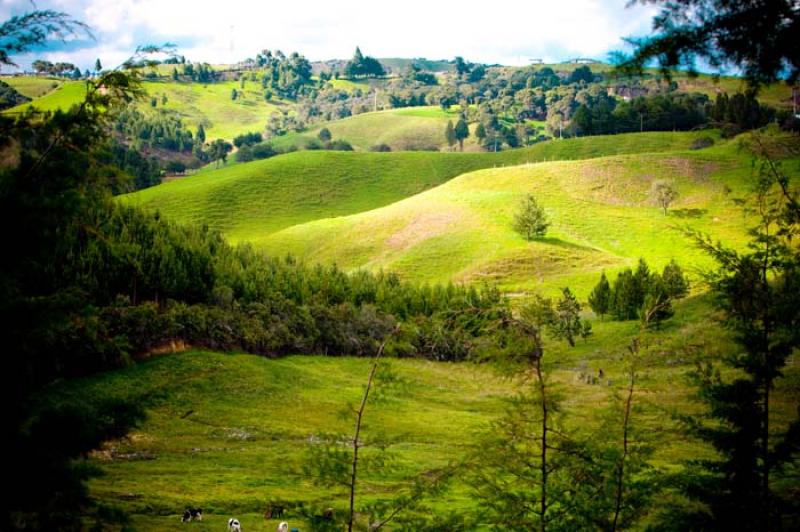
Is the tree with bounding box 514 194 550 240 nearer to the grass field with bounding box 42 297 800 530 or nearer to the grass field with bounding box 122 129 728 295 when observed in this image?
the grass field with bounding box 122 129 728 295

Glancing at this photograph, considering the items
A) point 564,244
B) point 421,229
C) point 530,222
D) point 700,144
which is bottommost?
point 564,244

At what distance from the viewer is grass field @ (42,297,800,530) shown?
36719mm

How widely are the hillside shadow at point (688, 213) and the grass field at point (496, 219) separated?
0.26 metres

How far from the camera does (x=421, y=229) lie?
15288 centimetres

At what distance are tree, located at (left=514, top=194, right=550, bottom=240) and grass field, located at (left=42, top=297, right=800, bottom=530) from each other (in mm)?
43384

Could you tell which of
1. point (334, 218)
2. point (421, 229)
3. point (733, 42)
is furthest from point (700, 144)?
point (733, 42)

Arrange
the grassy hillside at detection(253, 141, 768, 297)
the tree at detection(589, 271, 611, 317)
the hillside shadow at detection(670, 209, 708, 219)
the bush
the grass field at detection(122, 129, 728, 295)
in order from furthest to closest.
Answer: the bush
the hillside shadow at detection(670, 209, 708, 219)
the grass field at detection(122, 129, 728, 295)
the grassy hillside at detection(253, 141, 768, 297)
the tree at detection(589, 271, 611, 317)

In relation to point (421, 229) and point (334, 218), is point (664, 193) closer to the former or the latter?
point (421, 229)

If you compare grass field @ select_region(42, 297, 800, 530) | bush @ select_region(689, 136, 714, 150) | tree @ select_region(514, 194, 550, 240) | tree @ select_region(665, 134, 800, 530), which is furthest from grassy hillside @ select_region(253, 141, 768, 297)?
→ tree @ select_region(665, 134, 800, 530)

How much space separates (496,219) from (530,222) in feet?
38.8

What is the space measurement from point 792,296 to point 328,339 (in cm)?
8570

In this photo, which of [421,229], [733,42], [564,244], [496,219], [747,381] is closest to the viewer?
[733,42]

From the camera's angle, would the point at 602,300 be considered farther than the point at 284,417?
Yes

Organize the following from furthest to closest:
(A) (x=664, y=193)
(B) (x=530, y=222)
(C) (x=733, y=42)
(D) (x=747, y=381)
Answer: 1. (A) (x=664, y=193)
2. (B) (x=530, y=222)
3. (D) (x=747, y=381)
4. (C) (x=733, y=42)
